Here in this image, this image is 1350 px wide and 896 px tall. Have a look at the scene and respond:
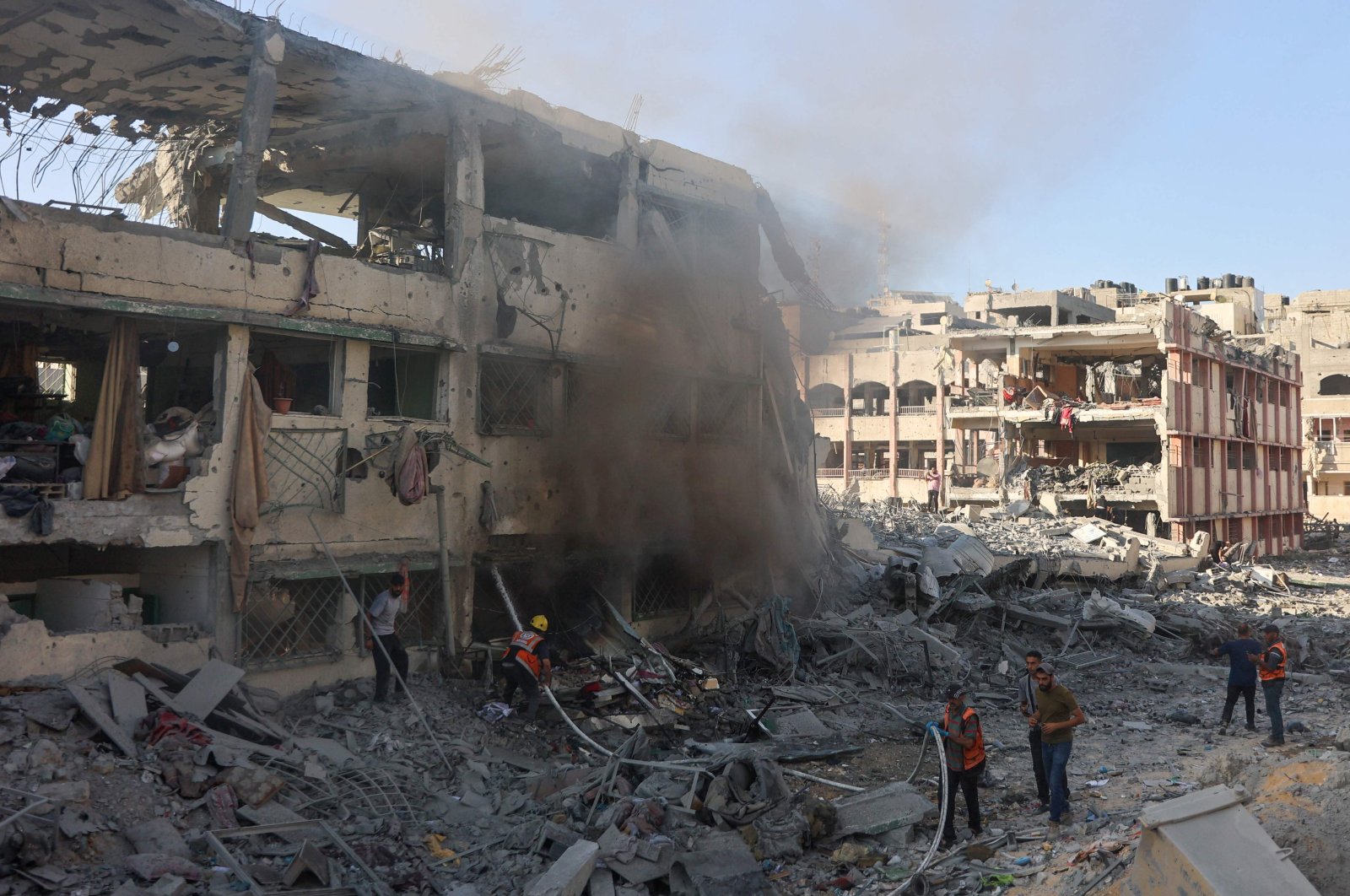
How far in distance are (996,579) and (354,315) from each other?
505 inches

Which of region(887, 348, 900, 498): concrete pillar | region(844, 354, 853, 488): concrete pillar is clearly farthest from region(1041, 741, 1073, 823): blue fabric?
region(844, 354, 853, 488): concrete pillar

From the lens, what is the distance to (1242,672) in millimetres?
12562

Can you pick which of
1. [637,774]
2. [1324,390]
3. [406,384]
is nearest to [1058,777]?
[637,774]

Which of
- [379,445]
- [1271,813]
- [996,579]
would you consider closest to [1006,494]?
[996,579]

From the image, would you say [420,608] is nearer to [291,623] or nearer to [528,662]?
[291,623]

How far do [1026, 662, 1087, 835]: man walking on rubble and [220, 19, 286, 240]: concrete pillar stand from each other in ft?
30.6

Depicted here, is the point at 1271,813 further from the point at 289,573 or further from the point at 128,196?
the point at 128,196

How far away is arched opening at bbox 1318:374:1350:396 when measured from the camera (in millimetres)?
54438

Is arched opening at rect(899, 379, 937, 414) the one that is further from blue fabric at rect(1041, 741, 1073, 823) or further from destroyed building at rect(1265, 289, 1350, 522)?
blue fabric at rect(1041, 741, 1073, 823)

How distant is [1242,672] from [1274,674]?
786 millimetres

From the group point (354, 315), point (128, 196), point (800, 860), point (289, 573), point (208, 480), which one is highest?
point (128, 196)

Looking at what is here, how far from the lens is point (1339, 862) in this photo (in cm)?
645

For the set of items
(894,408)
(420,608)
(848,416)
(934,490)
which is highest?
(894,408)

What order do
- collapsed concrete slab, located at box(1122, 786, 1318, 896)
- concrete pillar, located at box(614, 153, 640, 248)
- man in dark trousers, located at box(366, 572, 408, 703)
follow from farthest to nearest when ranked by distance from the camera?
concrete pillar, located at box(614, 153, 640, 248)
man in dark trousers, located at box(366, 572, 408, 703)
collapsed concrete slab, located at box(1122, 786, 1318, 896)
